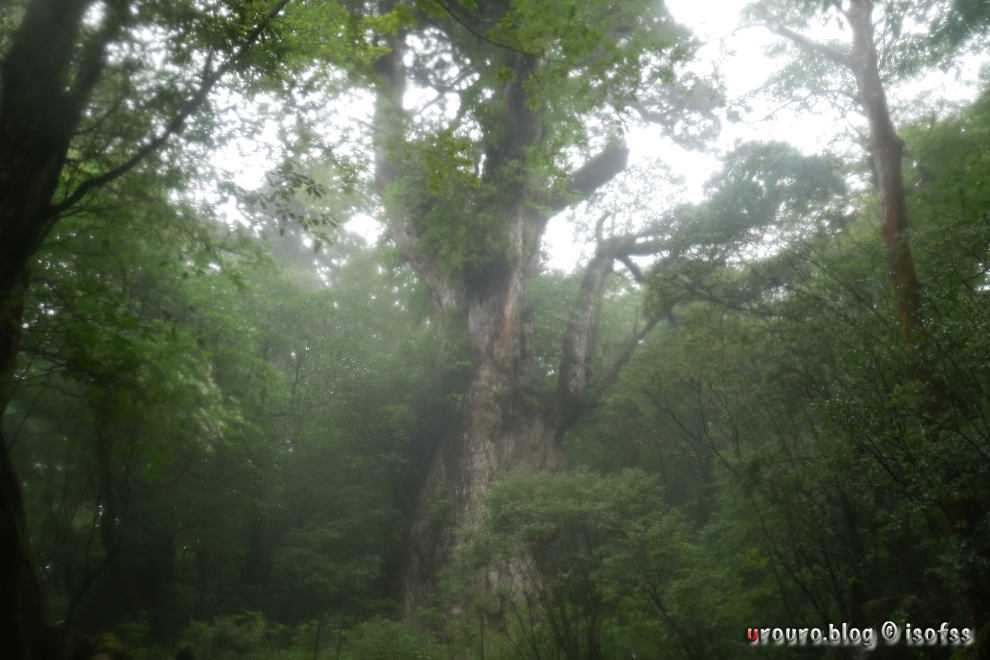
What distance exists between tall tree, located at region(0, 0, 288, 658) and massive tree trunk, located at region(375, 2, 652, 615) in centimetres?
563

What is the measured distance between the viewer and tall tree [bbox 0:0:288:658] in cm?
498

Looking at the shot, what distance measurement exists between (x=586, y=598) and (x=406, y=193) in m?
8.56

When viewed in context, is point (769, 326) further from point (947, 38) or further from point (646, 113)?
point (646, 113)

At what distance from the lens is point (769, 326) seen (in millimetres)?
7910

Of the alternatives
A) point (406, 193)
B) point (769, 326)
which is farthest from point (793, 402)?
point (406, 193)

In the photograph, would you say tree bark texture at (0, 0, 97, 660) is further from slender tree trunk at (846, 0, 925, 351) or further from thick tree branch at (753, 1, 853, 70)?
thick tree branch at (753, 1, 853, 70)

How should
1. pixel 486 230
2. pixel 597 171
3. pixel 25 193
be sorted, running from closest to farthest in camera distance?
pixel 25 193 < pixel 486 230 < pixel 597 171

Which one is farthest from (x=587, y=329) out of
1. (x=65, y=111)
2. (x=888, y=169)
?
(x=65, y=111)

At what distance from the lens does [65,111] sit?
5.31 m

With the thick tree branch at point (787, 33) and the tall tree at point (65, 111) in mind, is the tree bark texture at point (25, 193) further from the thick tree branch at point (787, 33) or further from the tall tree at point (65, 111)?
the thick tree branch at point (787, 33)

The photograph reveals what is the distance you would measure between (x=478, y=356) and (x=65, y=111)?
26.7ft

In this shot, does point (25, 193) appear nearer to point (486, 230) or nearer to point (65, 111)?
point (65, 111)

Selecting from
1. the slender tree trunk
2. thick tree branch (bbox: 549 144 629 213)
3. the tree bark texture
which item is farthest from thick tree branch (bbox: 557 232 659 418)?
the tree bark texture

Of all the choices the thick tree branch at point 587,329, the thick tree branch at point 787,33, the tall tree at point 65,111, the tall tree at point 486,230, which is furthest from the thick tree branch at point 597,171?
the tall tree at point 65,111
